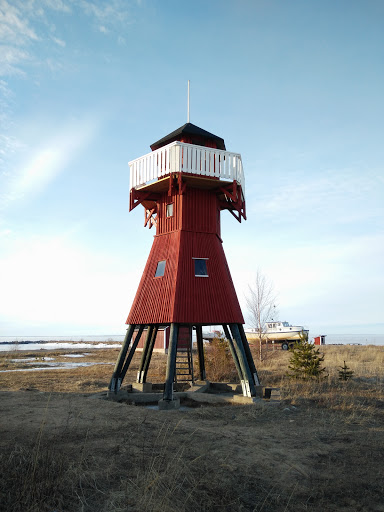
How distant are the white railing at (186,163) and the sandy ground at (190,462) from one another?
30.5 feet

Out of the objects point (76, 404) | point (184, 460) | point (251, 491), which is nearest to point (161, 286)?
point (76, 404)

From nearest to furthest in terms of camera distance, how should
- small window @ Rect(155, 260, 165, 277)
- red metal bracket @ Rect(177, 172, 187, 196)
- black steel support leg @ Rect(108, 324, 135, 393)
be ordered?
red metal bracket @ Rect(177, 172, 187, 196), black steel support leg @ Rect(108, 324, 135, 393), small window @ Rect(155, 260, 165, 277)

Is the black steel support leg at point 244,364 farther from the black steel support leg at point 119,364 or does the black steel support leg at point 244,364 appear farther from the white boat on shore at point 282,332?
the white boat on shore at point 282,332

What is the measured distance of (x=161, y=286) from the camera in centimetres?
1594

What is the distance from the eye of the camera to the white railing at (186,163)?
15.8m

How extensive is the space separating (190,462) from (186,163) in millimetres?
11658

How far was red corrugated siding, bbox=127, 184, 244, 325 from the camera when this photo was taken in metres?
15.1

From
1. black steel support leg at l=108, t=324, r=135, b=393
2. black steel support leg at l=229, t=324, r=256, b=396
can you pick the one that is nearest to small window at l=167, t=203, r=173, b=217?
black steel support leg at l=108, t=324, r=135, b=393

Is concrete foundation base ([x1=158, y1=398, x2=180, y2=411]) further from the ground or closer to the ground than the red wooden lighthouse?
closer to the ground

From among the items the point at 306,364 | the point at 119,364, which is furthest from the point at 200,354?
the point at 306,364

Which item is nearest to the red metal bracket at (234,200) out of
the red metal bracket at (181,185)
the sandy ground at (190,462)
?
the red metal bracket at (181,185)

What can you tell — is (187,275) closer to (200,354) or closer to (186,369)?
(200,354)

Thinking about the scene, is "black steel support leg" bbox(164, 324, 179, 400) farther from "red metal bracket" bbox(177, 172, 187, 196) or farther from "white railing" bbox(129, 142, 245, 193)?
"white railing" bbox(129, 142, 245, 193)

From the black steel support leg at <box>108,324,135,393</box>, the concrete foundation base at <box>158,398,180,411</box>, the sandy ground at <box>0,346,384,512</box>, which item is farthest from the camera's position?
the black steel support leg at <box>108,324,135,393</box>
